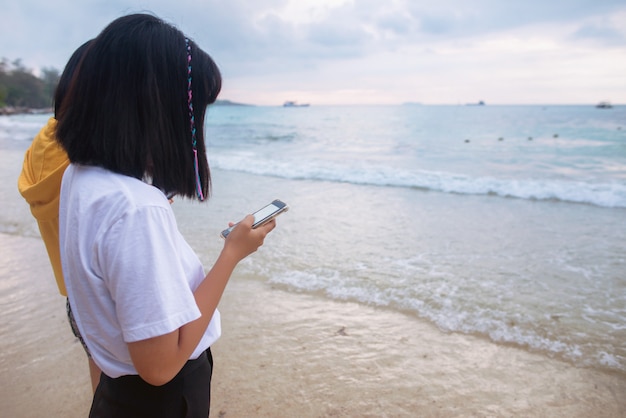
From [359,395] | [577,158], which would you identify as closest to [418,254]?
[359,395]

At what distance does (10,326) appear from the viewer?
346 centimetres

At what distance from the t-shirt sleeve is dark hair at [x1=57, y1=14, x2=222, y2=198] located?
17 cm

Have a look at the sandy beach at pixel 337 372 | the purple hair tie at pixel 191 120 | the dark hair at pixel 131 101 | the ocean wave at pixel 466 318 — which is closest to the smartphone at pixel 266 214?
the purple hair tie at pixel 191 120

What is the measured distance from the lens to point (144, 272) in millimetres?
884

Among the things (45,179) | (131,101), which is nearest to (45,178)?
(45,179)

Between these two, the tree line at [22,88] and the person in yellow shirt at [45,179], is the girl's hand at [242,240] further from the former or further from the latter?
the tree line at [22,88]

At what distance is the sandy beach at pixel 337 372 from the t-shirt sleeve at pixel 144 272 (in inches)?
71.9

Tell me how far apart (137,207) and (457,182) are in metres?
10.5

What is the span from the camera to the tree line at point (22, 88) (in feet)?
271

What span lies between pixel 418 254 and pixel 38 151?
4412 millimetres

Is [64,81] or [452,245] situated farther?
[452,245]

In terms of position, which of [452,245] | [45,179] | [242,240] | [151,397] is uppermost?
[45,179]

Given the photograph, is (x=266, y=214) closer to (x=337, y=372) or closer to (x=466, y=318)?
(x=337, y=372)

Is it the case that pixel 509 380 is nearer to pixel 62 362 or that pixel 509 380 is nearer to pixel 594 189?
pixel 62 362
